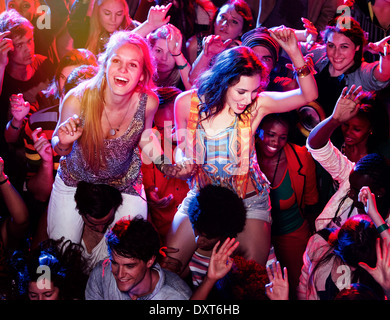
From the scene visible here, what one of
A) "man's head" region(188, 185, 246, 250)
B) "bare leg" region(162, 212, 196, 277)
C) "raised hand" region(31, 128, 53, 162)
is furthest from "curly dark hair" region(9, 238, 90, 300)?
"man's head" region(188, 185, 246, 250)

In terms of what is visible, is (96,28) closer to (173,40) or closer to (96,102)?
(173,40)

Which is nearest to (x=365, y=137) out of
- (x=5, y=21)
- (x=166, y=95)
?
(x=166, y=95)

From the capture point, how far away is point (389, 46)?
11.3 ft

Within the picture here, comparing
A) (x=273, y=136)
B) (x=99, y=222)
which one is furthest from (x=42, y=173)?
(x=273, y=136)

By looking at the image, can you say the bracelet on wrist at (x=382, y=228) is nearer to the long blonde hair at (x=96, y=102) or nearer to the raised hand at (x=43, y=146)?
the long blonde hair at (x=96, y=102)

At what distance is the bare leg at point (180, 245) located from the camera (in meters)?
2.86

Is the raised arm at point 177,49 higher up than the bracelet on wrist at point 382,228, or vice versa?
the raised arm at point 177,49

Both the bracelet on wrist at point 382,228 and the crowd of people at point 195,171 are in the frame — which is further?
the bracelet on wrist at point 382,228

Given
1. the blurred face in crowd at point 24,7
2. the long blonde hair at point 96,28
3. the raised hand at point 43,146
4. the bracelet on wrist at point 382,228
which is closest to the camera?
the bracelet on wrist at point 382,228

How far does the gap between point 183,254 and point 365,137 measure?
5.40 ft

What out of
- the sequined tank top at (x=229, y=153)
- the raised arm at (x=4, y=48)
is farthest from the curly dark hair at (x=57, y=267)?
the raised arm at (x=4, y=48)

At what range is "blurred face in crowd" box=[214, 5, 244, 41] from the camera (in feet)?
12.9

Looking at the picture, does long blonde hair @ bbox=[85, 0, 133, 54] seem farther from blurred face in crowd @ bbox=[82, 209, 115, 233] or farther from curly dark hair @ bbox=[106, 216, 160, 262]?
curly dark hair @ bbox=[106, 216, 160, 262]

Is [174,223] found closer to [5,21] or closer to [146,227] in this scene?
[146,227]
